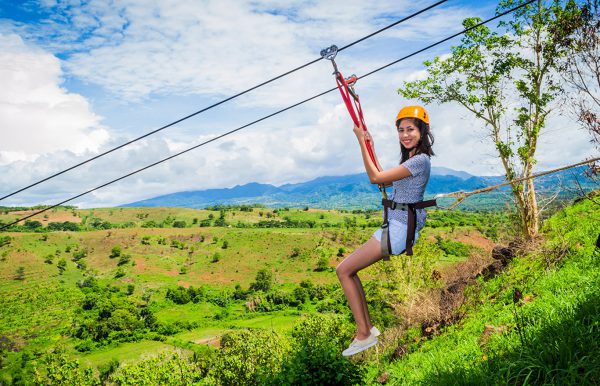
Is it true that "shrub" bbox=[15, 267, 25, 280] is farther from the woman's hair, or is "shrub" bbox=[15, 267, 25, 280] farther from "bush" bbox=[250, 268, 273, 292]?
the woman's hair

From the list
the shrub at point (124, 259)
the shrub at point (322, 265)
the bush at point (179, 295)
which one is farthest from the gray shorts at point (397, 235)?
the shrub at point (124, 259)

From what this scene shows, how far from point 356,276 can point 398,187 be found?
3.32 ft

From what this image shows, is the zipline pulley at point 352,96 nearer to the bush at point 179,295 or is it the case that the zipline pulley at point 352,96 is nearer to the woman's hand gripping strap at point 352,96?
the woman's hand gripping strap at point 352,96

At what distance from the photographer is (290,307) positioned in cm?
13150

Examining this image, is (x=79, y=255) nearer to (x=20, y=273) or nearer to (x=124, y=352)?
(x=20, y=273)

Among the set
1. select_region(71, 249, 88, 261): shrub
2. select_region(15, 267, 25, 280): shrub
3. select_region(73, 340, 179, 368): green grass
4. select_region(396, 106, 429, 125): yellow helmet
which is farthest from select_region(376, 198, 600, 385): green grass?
select_region(71, 249, 88, 261): shrub

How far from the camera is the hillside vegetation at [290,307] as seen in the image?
661 cm

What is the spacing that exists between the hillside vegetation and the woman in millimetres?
1570

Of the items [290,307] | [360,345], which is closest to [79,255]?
[290,307]

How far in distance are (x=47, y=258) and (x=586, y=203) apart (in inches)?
7510

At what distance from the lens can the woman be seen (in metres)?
4.07

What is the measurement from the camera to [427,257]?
1362 inches

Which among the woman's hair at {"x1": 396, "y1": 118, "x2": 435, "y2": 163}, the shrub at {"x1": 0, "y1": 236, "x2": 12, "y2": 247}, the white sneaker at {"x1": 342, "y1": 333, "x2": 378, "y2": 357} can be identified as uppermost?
the shrub at {"x1": 0, "y1": 236, "x2": 12, "y2": 247}

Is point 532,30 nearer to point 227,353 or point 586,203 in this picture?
point 586,203
